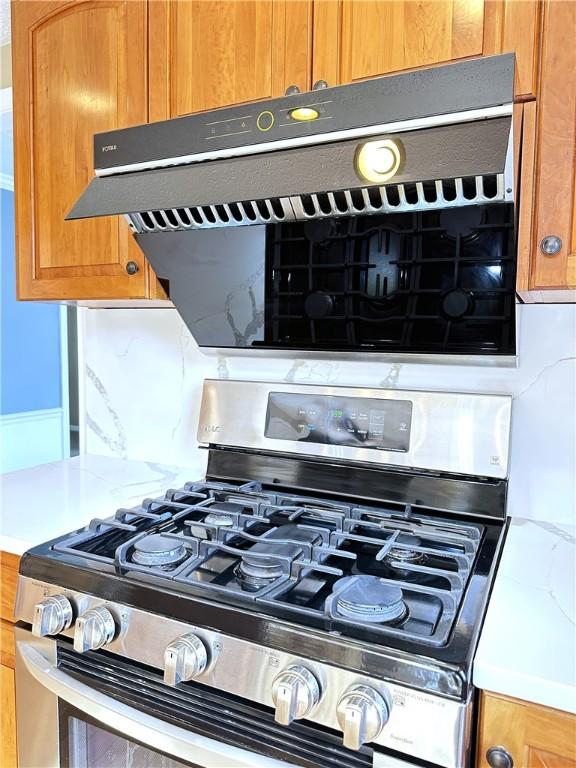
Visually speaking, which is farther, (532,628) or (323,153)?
(323,153)

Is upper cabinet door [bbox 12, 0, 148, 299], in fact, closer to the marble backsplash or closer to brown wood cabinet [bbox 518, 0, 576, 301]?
the marble backsplash

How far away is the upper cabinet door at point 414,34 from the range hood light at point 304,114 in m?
0.18

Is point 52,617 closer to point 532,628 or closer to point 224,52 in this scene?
point 532,628

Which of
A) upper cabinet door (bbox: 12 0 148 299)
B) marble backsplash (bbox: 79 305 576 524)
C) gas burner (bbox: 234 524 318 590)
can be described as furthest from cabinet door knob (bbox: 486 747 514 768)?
upper cabinet door (bbox: 12 0 148 299)

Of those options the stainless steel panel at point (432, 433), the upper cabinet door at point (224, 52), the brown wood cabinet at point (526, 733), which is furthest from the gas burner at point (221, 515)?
the upper cabinet door at point (224, 52)

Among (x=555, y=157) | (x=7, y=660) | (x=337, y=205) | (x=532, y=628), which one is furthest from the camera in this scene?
(x=7, y=660)

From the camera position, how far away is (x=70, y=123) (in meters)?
1.35

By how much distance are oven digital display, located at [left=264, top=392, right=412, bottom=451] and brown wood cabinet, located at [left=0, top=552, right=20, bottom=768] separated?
2.05 feet

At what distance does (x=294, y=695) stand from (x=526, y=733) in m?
0.28

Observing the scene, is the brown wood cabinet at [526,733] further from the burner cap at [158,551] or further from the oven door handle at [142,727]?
the burner cap at [158,551]

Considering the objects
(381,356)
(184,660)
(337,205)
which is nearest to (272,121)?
(337,205)

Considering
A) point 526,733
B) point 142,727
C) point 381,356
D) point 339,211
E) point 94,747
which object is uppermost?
point 339,211

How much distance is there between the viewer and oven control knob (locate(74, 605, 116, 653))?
2.82 feet

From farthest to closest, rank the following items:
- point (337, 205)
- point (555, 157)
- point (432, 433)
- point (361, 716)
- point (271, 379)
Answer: point (271, 379)
point (432, 433)
point (337, 205)
point (555, 157)
point (361, 716)
